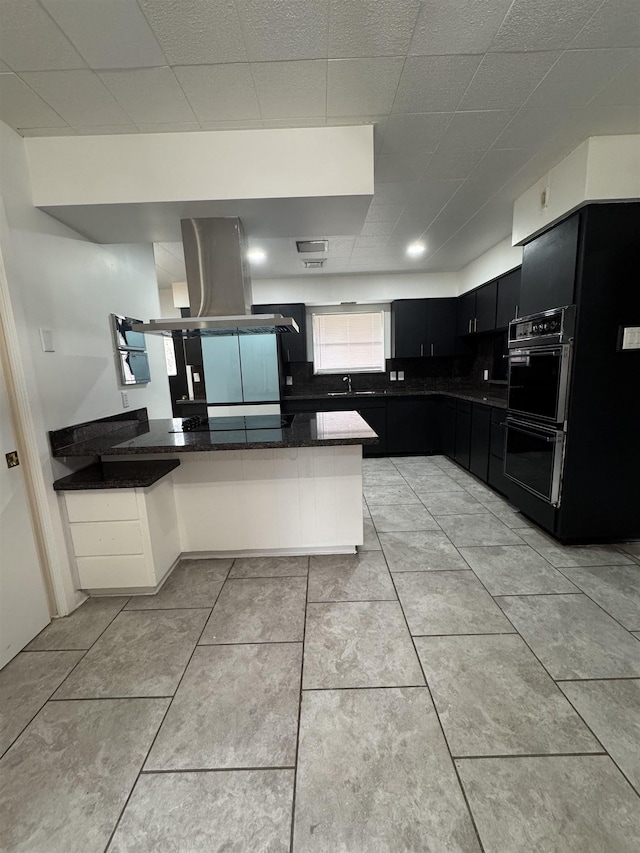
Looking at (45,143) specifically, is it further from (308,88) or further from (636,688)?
(636,688)

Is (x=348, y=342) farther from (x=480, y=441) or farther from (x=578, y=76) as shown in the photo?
(x=578, y=76)

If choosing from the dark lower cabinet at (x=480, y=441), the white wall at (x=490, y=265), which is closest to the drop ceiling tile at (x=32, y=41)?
the white wall at (x=490, y=265)

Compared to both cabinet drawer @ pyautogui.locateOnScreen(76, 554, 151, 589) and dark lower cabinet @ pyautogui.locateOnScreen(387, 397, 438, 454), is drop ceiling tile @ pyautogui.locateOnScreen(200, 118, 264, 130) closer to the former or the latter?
cabinet drawer @ pyautogui.locateOnScreen(76, 554, 151, 589)

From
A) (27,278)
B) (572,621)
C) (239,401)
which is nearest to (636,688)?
(572,621)

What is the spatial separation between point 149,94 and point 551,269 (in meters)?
2.67

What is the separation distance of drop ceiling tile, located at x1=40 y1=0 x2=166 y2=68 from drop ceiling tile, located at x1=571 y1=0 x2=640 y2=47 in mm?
1793

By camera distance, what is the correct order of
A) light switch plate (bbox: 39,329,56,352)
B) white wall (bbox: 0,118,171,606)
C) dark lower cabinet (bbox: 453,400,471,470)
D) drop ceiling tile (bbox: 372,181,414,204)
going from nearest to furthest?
1. white wall (bbox: 0,118,171,606)
2. light switch plate (bbox: 39,329,56,352)
3. drop ceiling tile (bbox: 372,181,414,204)
4. dark lower cabinet (bbox: 453,400,471,470)

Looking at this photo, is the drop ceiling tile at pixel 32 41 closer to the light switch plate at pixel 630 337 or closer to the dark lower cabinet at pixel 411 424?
the light switch plate at pixel 630 337

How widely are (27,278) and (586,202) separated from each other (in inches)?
133

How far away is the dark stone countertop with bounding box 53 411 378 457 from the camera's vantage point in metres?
2.06

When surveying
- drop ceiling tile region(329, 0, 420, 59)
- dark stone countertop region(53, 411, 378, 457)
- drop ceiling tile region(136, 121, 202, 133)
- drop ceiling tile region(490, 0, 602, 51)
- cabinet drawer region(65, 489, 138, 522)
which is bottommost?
cabinet drawer region(65, 489, 138, 522)

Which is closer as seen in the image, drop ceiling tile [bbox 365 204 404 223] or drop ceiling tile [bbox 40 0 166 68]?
drop ceiling tile [bbox 40 0 166 68]

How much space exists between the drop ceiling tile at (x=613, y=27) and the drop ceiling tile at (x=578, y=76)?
0.04 m

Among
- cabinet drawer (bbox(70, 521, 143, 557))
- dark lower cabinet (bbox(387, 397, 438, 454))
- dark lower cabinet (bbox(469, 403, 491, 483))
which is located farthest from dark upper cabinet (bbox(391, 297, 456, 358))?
cabinet drawer (bbox(70, 521, 143, 557))
